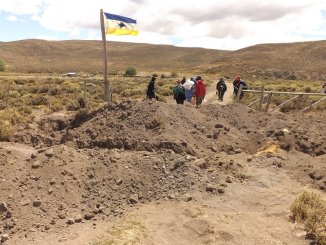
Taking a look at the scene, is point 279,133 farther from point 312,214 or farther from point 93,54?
point 93,54

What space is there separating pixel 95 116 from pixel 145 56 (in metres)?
137

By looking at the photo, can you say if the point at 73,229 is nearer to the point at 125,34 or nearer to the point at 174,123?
the point at 174,123

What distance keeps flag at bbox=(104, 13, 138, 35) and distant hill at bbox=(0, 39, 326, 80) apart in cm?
5495

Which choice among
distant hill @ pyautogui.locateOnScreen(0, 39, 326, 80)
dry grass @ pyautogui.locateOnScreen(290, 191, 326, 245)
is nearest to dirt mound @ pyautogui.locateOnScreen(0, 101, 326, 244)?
dry grass @ pyautogui.locateOnScreen(290, 191, 326, 245)

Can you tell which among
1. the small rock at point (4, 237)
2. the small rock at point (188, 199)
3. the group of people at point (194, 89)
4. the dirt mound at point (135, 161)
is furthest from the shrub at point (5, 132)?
the group of people at point (194, 89)

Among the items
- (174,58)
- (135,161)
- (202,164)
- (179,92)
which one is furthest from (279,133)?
(174,58)

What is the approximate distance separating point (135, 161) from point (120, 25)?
764 cm

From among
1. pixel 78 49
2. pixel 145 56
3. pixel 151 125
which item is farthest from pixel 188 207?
pixel 78 49

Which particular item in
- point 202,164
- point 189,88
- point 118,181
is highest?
point 189,88

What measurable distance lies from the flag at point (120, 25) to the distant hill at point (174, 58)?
54.9m

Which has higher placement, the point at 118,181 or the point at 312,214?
the point at 118,181

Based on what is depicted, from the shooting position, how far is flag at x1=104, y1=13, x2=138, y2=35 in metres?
14.9

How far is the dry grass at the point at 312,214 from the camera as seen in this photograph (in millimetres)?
6500

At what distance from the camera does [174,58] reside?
140 metres
